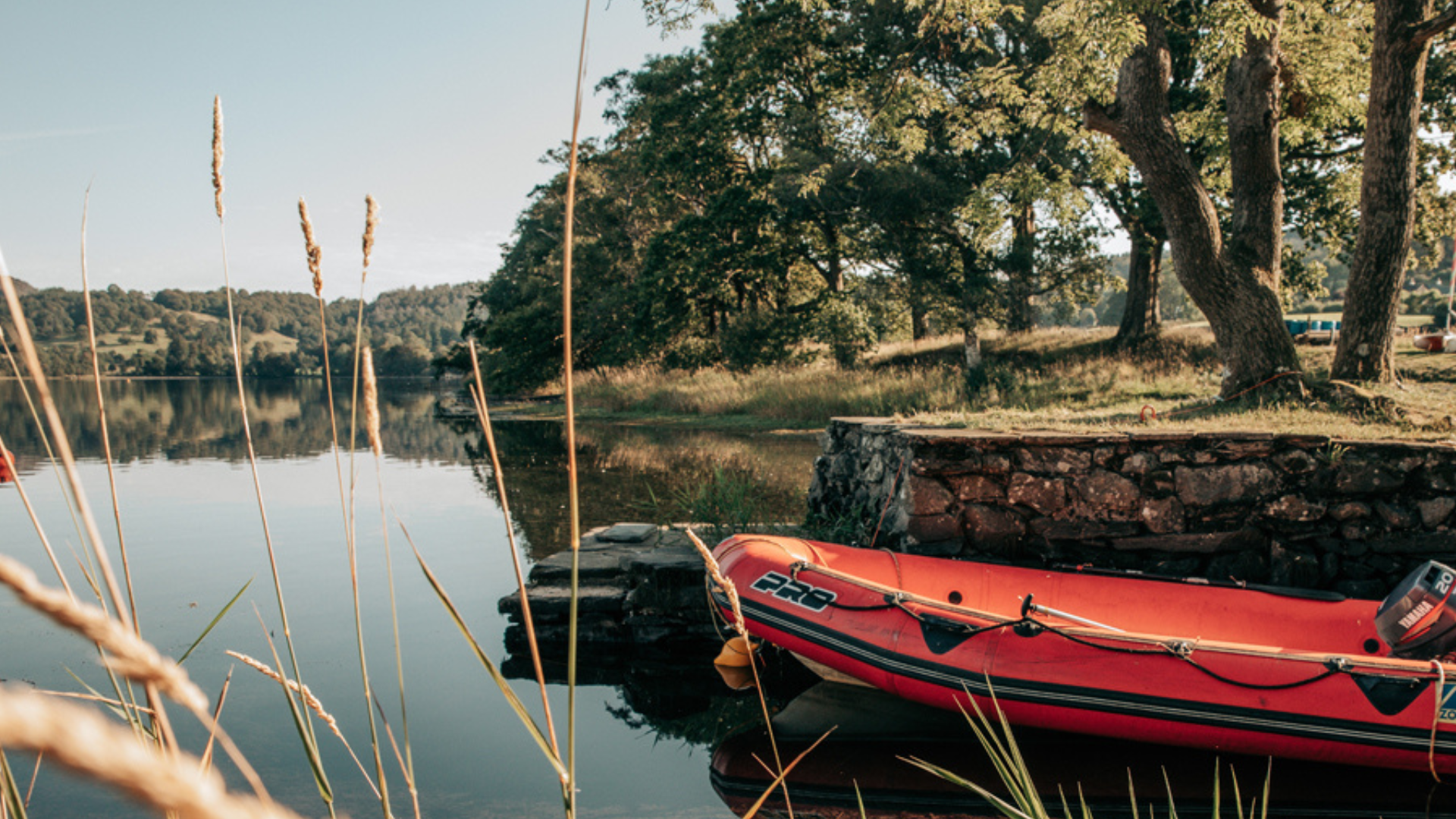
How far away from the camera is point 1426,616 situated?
3447mm

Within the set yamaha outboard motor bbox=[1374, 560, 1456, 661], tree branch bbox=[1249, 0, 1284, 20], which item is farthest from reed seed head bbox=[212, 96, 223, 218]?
tree branch bbox=[1249, 0, 1284, 20]

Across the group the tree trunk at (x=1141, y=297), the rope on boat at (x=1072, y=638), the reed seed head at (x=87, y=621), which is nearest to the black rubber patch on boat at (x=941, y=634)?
the rope on boat at (x=1072, y=638)

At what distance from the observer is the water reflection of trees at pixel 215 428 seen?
1383 cm

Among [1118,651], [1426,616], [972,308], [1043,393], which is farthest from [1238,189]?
[972,308]

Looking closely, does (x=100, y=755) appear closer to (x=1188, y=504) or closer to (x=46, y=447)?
(x=46, y=447)

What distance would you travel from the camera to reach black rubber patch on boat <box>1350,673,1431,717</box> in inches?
123

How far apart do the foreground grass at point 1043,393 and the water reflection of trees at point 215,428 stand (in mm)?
4711

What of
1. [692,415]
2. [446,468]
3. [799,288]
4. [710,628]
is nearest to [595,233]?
[799,288]

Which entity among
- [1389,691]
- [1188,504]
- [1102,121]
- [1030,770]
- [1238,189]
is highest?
[1102,121]

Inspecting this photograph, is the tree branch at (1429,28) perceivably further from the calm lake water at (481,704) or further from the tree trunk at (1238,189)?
the calm lake water at (481,704)

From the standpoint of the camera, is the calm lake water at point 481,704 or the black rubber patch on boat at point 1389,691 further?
the calm lake water at point 481,704

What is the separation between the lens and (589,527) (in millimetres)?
7180

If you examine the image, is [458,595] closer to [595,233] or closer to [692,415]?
[692,415]

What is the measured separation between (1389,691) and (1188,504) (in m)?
1.85
